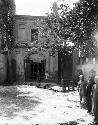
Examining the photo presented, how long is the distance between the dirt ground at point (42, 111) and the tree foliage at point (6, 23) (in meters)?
10.3

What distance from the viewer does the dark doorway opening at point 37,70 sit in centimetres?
2741

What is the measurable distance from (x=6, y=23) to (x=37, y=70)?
6.36 metres

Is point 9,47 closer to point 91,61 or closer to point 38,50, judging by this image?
point 38,50

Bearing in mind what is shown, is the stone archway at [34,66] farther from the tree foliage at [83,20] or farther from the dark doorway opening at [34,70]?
the tree foliage at [83,20]

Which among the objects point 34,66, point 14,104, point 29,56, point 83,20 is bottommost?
point 14,104

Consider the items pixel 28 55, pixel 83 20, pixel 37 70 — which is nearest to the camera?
A: pixel 83 20

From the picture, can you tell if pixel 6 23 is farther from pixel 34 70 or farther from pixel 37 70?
pixel 37 70

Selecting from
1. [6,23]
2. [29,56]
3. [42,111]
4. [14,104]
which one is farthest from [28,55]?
[42,111]

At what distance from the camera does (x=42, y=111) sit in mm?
13062

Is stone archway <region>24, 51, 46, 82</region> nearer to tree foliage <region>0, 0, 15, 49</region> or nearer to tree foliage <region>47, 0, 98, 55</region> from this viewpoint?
tree foliage <region>0, 0, 15, 49</region>

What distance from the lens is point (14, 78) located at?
90.5ft

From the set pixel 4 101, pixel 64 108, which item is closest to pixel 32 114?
pixel 64 108

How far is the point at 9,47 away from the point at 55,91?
9074mm

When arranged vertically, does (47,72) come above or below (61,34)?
below
